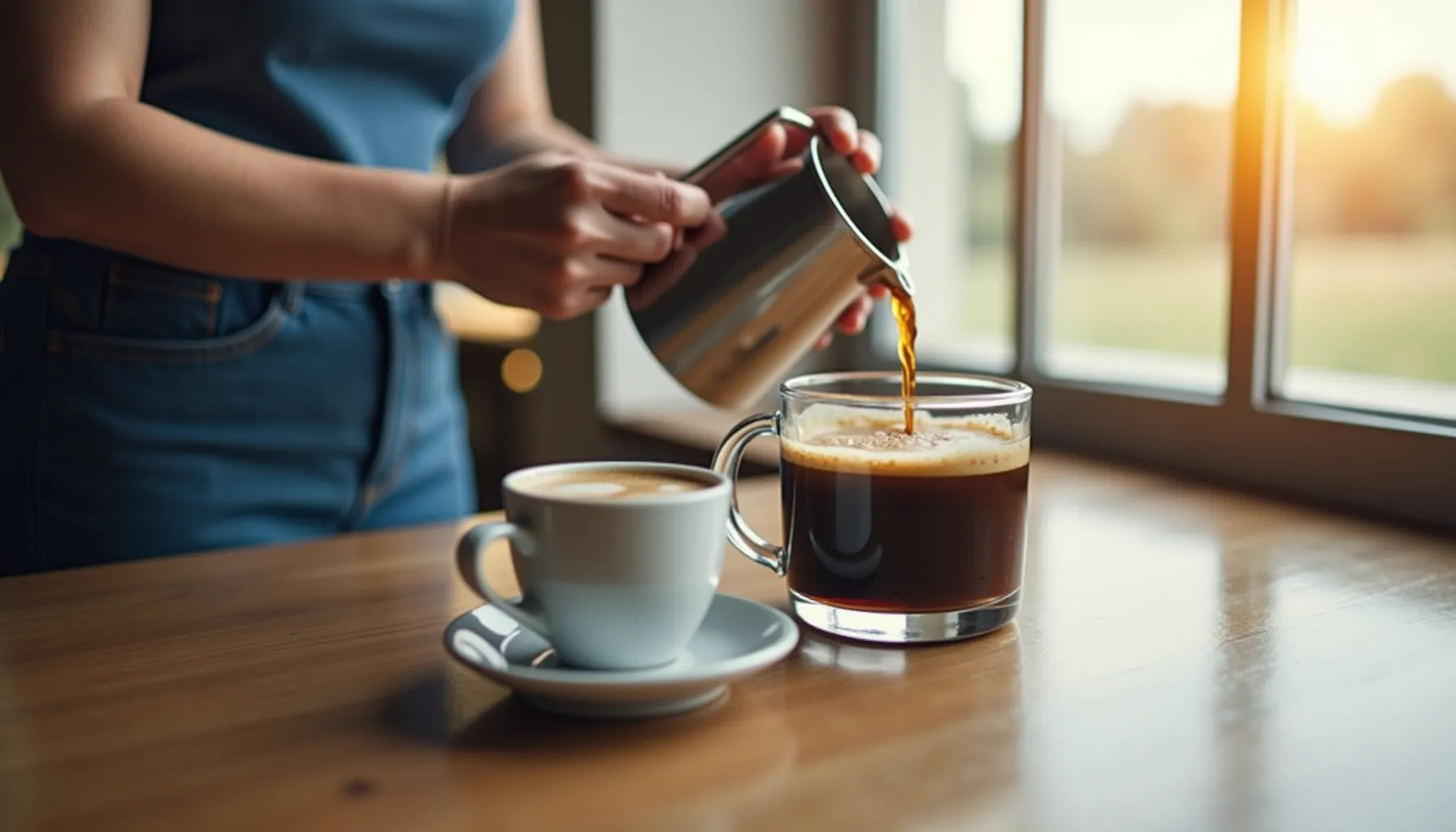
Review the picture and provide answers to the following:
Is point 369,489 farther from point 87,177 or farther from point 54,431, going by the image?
point 87,177

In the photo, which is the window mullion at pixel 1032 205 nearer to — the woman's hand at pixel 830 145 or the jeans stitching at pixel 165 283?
the woman's hand at pixel 830 145

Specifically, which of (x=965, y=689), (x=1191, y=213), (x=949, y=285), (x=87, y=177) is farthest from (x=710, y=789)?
(x=1191, y=213)

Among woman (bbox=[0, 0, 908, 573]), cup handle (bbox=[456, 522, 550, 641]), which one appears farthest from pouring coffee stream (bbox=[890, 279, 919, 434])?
cup handle (bbox=[456, 522, 550, 641])

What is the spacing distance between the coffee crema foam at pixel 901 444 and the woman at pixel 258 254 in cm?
19

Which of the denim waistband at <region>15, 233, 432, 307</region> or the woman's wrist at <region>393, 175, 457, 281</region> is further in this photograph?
the denim waistband at <region>15, 233, 432, 307</region>

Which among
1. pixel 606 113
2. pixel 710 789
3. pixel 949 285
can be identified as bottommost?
pixel 710 789

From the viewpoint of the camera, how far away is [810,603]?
2.51 feet

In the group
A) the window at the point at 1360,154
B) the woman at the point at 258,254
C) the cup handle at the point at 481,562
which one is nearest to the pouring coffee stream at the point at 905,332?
the woman at the point at 258,254

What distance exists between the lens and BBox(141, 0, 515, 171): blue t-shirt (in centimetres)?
102

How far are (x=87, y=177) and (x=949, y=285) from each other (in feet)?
4.55

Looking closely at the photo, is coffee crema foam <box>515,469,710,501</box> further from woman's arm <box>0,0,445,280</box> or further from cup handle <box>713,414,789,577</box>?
woman's arm <box>0,0,445,280</box>

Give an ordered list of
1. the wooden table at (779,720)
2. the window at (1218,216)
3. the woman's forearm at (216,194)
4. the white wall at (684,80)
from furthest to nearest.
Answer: the white wall at (684,80), the window at (1218,216), the woman's forearm at (216,194), the wooden table at (779,720)

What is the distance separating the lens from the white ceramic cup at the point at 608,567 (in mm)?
597

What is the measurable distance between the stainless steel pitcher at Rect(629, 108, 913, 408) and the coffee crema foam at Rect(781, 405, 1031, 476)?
11 cm
